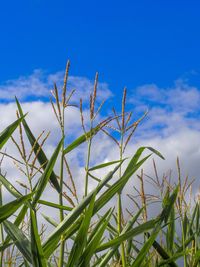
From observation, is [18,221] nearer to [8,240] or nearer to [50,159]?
[8,240]

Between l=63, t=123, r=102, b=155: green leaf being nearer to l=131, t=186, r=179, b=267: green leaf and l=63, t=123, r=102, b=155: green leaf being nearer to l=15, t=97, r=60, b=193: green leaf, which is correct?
l=15, t=97, r=60, b=193: green leaf

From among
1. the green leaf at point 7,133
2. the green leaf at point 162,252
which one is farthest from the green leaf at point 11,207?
the green leaf at point 162,252

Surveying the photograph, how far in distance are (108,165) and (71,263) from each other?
0.60m

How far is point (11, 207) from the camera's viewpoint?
1529 mm

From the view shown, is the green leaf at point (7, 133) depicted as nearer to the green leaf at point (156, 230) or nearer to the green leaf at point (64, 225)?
the green leaf at point (64, 225)

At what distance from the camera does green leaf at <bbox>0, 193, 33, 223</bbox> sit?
1.51m

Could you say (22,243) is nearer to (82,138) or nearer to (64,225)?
(64,225)

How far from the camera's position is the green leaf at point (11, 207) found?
1514mm

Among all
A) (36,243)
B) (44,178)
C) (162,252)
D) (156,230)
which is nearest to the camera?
(36,243)

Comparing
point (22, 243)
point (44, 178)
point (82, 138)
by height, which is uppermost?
point (82, 138)

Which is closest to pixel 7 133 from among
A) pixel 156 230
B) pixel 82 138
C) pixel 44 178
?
pixel 44 178

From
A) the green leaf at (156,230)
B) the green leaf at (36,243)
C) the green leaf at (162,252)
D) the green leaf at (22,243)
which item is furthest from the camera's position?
the green leaf at (162,252)

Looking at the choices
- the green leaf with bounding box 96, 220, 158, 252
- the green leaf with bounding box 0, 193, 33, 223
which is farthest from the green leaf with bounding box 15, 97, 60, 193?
the green leaf with bounding box 96, 220, 158, 252

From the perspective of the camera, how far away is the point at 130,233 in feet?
5.67
